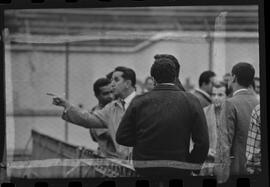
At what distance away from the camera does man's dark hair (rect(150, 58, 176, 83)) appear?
757cm

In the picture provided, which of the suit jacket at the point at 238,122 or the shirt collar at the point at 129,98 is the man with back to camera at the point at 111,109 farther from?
the suit jacket at the point at 238,122

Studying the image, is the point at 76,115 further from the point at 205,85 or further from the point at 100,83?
the point at 205,85

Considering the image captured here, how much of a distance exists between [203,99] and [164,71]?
49cm

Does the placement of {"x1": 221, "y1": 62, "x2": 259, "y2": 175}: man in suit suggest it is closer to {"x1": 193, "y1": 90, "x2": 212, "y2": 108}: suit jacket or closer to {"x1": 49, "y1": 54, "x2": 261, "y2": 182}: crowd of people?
{"x1": 49, "y1": 54, "x2": 261, "y2": 182}: crowd of people

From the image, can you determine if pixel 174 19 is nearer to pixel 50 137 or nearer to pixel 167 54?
pixel 167 54

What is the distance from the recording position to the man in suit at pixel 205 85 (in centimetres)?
767

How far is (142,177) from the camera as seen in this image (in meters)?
7.58

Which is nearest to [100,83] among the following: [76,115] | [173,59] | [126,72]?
[126,72]

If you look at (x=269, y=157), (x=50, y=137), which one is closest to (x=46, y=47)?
(x=50, y=137)

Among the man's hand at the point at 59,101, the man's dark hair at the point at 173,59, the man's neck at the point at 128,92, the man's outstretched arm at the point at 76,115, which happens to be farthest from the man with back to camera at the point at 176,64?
the man's hand at the point at 59,101

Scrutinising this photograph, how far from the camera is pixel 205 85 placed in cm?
769

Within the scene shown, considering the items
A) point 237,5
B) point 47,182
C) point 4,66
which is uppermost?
point 237,5

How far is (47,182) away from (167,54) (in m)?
1.76

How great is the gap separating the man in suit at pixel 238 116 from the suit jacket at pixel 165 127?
28 cm
